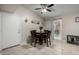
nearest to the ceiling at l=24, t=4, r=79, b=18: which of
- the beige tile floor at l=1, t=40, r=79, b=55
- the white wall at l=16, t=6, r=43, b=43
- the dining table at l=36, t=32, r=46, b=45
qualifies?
the white wall at l=16, t=6, r=43, b=43

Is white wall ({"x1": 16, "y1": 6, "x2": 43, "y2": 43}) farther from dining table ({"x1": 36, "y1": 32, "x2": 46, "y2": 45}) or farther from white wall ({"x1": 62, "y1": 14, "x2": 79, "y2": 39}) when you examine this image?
white wall ({"x1": 62, "y1": 14, "x2": 79, "y2": 39})

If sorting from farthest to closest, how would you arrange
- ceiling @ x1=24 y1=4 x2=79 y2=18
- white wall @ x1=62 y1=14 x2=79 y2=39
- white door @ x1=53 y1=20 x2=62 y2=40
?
white door @ x1=53 y1=20 x2=62 y2=40
white wall @ x1=62 y1=14 x2=79 y2=39
ceiling @ x1=24 y1=4 x2=79 y2=18

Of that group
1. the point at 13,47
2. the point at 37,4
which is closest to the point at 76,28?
the point at 37,4

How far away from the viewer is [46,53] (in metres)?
2.20

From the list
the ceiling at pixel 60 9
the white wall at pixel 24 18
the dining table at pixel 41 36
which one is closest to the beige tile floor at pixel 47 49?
the dining table at pixel 41 36

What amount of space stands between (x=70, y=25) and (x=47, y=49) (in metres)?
0.94

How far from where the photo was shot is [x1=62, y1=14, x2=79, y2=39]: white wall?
227 centimetres

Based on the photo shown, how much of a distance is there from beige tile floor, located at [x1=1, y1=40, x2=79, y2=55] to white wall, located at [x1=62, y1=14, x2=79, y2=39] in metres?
0.29

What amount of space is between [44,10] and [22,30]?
805mm

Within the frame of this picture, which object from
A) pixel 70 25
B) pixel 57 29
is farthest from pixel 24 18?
pixel 70 25

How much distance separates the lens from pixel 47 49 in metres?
2.30

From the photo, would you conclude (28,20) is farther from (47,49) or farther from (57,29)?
(47,49)

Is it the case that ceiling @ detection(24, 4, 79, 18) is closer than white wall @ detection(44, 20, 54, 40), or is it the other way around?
ceiling @ detection(24, 4, 79, 18)
